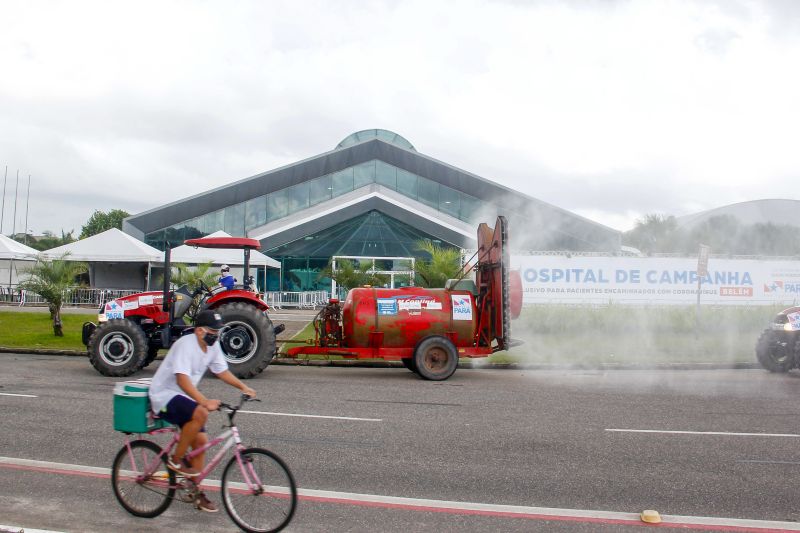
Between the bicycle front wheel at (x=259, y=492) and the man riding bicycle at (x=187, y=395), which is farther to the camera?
the man riding bicycle at (x=187, y=395)

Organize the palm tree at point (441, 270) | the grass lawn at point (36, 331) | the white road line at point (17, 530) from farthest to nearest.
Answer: the palm tree at point (441, 270) < the grass lawn at point (36, 331) < the white road line at point (17, 530)

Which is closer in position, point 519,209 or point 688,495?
point 688,495

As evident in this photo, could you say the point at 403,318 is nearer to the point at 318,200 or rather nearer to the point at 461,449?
the point at 461,449

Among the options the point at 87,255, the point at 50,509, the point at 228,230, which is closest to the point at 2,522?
the point at 50,509

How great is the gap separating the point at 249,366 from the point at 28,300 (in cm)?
2553

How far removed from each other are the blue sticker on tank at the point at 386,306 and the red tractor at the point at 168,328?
1.99 meters

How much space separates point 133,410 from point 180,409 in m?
0.39

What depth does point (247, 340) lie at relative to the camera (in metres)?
13.5

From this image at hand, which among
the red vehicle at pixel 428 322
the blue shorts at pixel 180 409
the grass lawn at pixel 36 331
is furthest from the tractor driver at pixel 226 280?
the blue shorts at pixel 180 409

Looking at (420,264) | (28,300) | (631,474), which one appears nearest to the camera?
(631,474)

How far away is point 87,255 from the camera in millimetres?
31984

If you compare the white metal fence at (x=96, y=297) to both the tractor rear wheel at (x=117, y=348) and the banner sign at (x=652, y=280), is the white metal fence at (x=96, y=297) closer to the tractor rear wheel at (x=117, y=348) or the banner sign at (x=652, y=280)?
the banner sign at (x=652, y=280)

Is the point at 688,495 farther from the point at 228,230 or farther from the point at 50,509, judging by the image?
the point at 228,230

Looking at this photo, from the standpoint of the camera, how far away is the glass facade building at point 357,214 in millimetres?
39031
